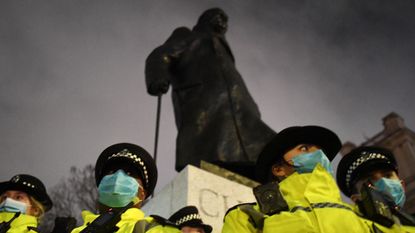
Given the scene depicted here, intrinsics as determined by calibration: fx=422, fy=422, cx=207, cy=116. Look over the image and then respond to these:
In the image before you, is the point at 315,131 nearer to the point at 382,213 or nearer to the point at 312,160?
the point at 312,160

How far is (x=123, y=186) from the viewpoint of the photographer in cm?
Result: 255

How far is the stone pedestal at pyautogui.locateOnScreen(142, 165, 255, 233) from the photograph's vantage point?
416cm

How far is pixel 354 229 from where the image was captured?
198cm

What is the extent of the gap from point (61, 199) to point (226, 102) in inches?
471

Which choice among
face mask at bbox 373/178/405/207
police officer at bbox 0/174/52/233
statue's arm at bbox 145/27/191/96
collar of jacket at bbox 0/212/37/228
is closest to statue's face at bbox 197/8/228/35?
statue's arm at bbox 145/27/191/96

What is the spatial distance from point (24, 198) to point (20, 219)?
39 cm

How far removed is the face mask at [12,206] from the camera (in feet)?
10.7

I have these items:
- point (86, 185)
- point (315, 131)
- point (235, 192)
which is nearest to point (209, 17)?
point (235, 192)

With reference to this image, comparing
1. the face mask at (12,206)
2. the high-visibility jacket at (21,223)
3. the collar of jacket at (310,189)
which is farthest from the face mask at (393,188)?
the face mask at (12,206)

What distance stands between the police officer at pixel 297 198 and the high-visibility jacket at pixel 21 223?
1.60m

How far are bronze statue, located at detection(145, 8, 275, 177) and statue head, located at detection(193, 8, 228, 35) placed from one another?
12 cm

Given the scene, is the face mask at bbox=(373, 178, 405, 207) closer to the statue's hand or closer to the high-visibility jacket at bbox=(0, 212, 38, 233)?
the high-visibility jacket at bbox=(0, 212, 38, 233)

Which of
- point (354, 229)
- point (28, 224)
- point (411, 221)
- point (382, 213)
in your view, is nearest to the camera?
point (354, 229)

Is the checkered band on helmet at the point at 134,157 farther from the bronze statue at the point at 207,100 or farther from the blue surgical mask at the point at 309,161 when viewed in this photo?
the bronze statue at the point at 207,100
